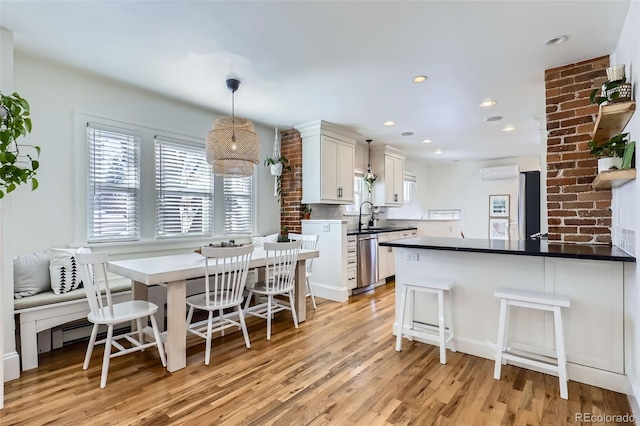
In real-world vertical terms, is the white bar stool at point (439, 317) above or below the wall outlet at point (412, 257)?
below

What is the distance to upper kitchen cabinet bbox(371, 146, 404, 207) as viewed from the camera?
621 centimetres

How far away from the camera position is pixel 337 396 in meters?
2.14

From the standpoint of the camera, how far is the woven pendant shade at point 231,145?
9.80ft

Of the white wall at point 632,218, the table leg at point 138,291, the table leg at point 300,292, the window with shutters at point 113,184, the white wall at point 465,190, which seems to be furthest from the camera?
the white wall at point 465,190

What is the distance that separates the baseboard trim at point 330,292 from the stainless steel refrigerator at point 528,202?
303cm

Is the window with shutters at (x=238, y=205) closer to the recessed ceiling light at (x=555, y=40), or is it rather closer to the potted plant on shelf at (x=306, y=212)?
the potted plant on shelf at (x=306, y=212)

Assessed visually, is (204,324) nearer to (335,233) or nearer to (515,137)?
(335,233)

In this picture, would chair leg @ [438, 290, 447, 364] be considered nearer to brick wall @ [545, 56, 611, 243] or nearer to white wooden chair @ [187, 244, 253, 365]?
brick wall @ [545, 56, 611, 243]

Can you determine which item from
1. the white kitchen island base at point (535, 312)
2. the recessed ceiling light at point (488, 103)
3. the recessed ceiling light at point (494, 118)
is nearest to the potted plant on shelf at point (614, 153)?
the white kitchen island base at point (535, 312)

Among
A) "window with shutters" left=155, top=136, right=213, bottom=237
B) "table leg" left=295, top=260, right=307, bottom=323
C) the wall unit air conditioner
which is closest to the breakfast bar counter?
"table leg" left=295, top=260, right=307, bottom=323

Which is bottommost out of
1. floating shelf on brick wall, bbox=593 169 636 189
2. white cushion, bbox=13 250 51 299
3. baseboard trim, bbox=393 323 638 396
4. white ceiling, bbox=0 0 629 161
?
baseboard trim, bbox=393 323 638 396

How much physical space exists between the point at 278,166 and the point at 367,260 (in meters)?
1.95

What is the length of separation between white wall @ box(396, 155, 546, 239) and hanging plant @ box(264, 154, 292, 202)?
2.97 m

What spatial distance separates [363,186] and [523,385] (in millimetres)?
4403
